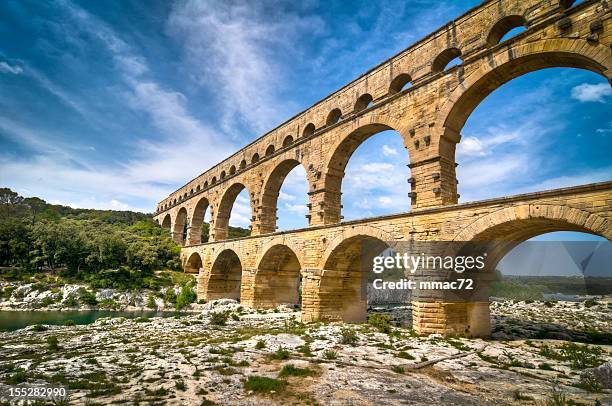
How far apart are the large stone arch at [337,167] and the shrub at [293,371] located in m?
11.0

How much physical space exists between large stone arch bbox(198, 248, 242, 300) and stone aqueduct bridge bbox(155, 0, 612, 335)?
12.2ft

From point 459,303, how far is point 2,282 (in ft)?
117

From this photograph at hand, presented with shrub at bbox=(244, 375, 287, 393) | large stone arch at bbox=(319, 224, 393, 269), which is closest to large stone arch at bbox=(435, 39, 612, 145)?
large stone arch at bbox=(319, 224, 393, 269)

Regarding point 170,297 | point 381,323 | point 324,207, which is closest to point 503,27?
point 324,207

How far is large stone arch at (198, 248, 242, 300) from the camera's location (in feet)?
88.5

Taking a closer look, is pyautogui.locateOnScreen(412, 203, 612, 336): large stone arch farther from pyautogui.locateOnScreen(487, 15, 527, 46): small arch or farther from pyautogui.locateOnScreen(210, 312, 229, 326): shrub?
pyautogui.locateOnScreen(210, 312, 229, 326): shrub

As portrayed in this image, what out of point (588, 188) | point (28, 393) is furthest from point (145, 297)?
point (588, 188)

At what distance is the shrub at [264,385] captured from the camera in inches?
233

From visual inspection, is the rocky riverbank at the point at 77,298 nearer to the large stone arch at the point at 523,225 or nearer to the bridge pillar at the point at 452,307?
the bridge pillar at the point at 452,307

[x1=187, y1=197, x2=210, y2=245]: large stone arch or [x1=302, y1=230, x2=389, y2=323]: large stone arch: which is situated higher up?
[x1=187, y1=197, x2=210, y2=245]: large stone arch

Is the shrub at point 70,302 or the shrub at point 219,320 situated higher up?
the shrub at point 219,320

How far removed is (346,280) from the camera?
53.7ft

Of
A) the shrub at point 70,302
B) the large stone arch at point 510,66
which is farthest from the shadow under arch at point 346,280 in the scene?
the shrub at point 70,302

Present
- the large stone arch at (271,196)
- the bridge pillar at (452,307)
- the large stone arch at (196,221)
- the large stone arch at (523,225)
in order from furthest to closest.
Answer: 1. the large stone arch at (196,221)
2. the large stone arch at (271,196)
3. the bridge pillar at (452,307)
4. the large stone arch at (523,225)
